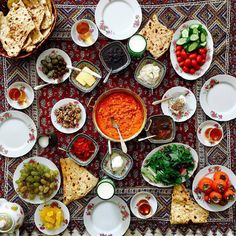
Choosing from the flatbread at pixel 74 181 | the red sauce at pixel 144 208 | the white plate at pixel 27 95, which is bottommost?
the red sauce at pixel 144 208

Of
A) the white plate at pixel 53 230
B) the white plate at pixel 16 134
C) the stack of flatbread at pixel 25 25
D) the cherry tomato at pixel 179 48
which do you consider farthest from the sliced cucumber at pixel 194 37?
the white plate at pixel 53 230

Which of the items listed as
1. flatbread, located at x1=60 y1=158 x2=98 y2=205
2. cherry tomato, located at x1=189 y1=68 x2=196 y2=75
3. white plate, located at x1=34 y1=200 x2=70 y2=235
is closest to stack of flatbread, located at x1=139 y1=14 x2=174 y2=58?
cherry tomato, located at x1=189 y1=68 x2=196 y2=75

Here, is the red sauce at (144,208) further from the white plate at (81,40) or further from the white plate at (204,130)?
the white plate at (81,40)

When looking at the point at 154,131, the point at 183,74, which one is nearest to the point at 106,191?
the point at 154,131

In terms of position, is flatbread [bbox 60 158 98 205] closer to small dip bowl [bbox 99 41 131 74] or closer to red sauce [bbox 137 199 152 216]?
red sauce [bbox 137 199 152 216]

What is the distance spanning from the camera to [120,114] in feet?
15.7

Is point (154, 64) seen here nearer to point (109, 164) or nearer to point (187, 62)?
point (187, 62)

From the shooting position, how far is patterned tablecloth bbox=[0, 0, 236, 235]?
16.0ft

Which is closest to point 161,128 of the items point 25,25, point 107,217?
point 107,217

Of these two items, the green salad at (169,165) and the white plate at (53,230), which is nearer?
the green salad at (169,165)

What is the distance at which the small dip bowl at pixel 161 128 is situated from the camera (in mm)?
4762

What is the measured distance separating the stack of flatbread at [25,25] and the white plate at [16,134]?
2.09 ft

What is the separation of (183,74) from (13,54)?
1.63 metres

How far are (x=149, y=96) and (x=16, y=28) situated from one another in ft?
4.65
